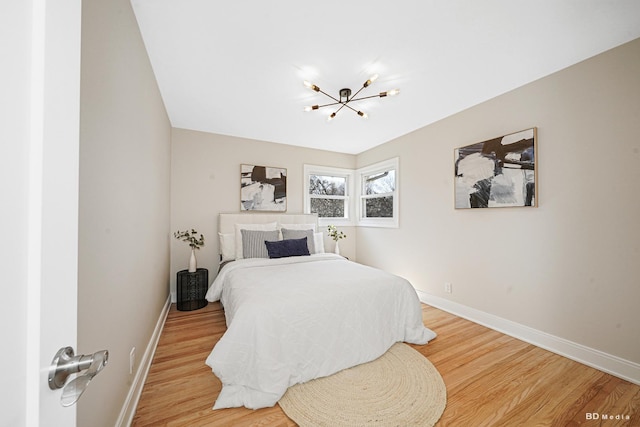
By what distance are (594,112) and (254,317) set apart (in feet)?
10.2

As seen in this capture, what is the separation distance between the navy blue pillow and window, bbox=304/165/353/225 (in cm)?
111

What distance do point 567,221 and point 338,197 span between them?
10.5 ft

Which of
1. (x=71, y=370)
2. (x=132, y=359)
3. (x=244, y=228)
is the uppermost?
(x=244, y=228)

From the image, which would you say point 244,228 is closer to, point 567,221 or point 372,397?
point 372,397

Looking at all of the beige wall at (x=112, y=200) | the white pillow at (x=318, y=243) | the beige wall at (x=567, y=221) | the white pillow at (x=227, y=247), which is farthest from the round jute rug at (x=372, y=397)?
the white pillow at (x=227, y=247)

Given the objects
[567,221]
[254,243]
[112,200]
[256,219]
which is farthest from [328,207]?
[112,200]

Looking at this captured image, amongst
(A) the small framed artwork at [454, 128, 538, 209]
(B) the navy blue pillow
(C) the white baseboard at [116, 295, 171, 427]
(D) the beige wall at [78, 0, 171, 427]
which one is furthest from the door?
(A) the small framed artwork at [454, 128, 538, 209]

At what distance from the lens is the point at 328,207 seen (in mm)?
4742

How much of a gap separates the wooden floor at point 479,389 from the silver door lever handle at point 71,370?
53.3 inches

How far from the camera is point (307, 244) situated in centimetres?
353

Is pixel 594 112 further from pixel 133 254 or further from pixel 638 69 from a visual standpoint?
pixel 133 254

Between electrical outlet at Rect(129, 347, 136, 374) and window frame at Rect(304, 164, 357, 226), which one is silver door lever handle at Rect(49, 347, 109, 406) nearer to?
electrical outlet at Rect(129, 347, 136, 374)

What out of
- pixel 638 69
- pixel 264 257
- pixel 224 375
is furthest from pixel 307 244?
pixel 638 69

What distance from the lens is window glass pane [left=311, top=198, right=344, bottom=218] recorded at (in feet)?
15.1
